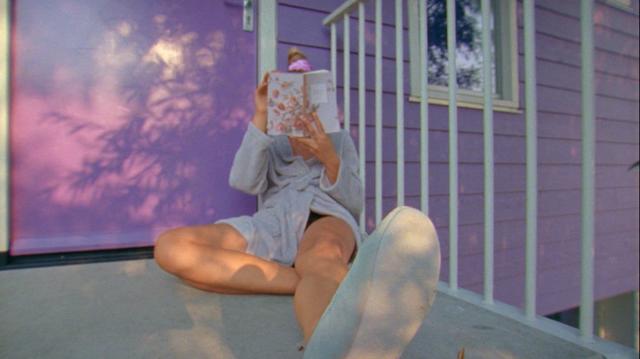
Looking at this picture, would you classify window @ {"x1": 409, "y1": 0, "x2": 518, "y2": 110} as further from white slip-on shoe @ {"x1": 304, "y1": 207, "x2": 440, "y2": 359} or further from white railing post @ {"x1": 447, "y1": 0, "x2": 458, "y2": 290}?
white slip-on shoe @ {"x1": 304, "y1": 207, "x2": 440, "y2": 359}

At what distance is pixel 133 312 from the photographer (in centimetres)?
100

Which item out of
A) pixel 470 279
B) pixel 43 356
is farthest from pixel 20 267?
pixel 470 279

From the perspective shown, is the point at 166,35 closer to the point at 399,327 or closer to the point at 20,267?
the point at 20,267

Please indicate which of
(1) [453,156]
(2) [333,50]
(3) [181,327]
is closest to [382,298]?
(3) [181,327]

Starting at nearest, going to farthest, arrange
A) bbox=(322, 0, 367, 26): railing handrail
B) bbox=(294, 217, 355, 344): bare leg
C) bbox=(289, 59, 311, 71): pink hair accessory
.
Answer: bbox=(294, 217, 355, 344): bare leg < bbox=(289, 59, 311, 71): pink hair accessory < bbox=(322, 0, 367, 26): railing handrail

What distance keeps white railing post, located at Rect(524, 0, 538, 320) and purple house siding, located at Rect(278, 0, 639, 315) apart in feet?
3.70

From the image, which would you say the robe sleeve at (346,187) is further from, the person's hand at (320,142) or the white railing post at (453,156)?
the white railing post at (453,156)

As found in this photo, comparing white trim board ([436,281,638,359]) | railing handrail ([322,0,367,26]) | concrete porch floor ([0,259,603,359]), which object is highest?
railing handrail ([322,0,367,26])

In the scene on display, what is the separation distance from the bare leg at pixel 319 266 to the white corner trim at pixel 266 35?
3.33 ft

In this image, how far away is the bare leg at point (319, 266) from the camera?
0.75m

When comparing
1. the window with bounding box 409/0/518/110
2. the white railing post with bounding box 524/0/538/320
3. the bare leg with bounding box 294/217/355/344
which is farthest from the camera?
the window with bounding box 409/0/518/110

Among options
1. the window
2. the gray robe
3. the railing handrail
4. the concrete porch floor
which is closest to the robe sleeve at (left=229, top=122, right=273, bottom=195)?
the gray robe

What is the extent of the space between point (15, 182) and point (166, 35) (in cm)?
91

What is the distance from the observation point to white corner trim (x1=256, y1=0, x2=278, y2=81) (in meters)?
1.90
